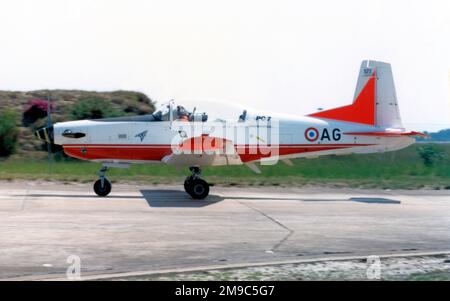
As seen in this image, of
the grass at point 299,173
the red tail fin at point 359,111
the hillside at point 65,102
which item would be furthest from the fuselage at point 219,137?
the hillside at point 65,102

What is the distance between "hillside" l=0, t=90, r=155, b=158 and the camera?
3325cm

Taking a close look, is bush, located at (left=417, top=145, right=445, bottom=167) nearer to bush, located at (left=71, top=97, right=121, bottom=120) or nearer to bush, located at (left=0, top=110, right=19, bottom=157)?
bush, located at (left=71, top=97, right=121, bottom=120)

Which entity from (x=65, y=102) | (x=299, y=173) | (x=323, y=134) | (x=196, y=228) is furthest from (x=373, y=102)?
(x=65, y=102)

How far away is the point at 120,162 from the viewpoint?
645 inches

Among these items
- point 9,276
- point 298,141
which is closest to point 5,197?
point 298,141

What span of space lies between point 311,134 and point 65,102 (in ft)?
72.0

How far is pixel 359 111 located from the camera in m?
16.9

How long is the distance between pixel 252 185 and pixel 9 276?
1229 cm

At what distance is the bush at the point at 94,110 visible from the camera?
3059 cm

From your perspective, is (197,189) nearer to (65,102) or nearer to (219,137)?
(219,137)

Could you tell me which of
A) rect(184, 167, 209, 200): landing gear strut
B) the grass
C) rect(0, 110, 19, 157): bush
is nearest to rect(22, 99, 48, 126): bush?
rect(0, 110, 19, 157): bush

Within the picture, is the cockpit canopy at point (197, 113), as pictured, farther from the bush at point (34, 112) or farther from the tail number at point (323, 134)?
the bush at point (34, 112)

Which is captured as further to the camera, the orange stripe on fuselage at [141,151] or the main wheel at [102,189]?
the orange stripe on fuselage at [141,151]
